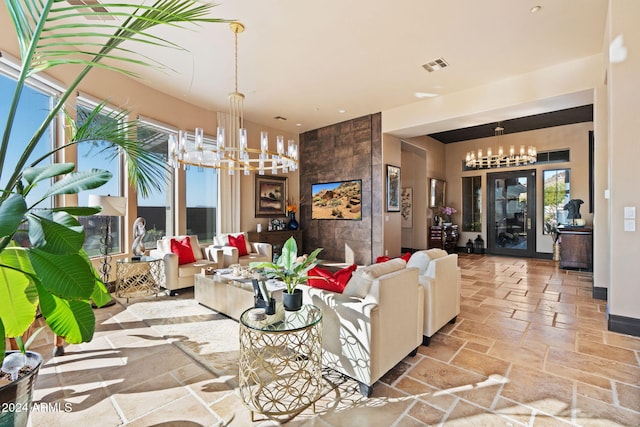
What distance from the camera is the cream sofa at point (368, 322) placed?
6.93 ft

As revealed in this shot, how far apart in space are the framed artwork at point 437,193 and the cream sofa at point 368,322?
6.58 m

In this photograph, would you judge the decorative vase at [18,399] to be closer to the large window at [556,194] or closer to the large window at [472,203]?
the large window at [556,194]

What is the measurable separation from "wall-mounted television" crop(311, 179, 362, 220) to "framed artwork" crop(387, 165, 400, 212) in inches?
26.3

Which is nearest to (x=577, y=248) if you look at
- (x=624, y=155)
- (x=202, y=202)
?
(x=624, y=155)

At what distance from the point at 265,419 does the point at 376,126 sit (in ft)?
19.8

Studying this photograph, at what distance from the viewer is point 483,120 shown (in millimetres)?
5609

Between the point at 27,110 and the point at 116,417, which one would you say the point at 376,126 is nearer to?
the point at 27,110

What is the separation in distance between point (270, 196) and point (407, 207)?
13.4 ft

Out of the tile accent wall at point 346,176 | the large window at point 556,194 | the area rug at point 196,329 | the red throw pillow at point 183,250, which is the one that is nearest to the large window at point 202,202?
the red throw pillow at point 183,250

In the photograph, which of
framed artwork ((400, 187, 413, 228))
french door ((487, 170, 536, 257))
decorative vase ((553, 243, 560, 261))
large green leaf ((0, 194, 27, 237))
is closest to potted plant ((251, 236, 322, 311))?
large green leaf ((0, 194, 27, 237))

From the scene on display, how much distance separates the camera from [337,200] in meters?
7.45

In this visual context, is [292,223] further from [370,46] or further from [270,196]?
[370,46]

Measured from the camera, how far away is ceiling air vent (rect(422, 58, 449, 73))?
14.4ft

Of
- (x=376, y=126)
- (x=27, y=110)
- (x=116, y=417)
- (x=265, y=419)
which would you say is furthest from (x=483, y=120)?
(x=27, y=110)
